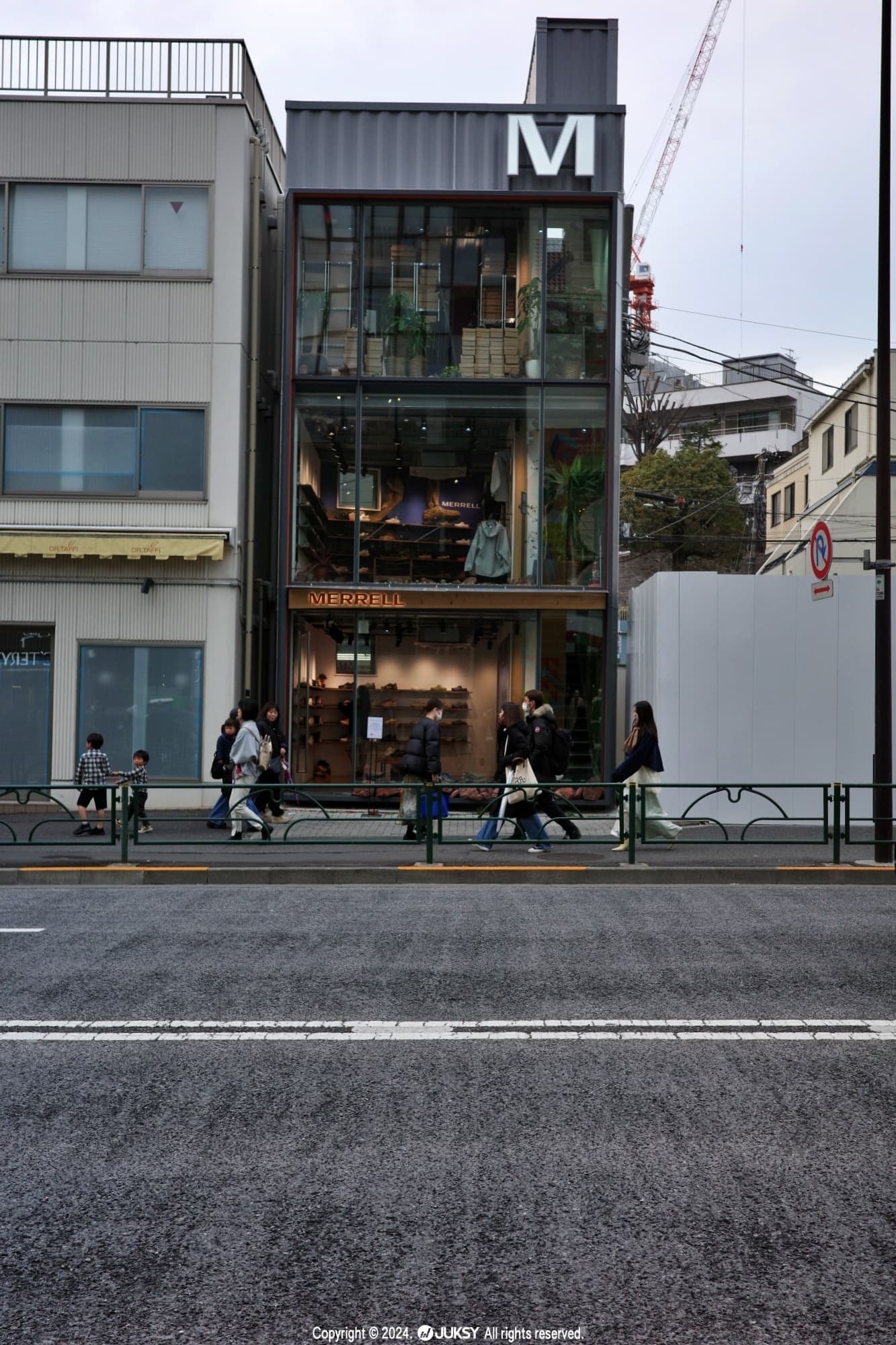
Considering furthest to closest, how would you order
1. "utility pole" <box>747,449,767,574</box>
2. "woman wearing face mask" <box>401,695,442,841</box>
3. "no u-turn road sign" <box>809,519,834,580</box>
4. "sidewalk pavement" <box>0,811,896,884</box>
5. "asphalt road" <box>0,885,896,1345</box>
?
1. "utility pole" <box>747,449,767,574</box>
2. "woman wearing face mask" <box>401,695,442,841</box>
3. "no u-turn road sign" <box>809,519,834,580</box>
4. "sidewalk pavement" <box>0,811,896,884</box>
5. "asphalt road" <box>0,885,896,1345</box>

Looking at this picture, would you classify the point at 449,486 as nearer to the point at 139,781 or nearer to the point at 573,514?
the point at 573,514

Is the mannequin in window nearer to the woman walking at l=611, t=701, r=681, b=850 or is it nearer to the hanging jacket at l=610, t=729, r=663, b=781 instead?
the woman walking at l=611, t=701, r=681, b=850

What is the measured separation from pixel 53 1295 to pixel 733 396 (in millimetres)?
82890

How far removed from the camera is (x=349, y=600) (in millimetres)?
19938

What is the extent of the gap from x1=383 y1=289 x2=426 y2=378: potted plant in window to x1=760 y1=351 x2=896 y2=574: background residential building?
9.05 m

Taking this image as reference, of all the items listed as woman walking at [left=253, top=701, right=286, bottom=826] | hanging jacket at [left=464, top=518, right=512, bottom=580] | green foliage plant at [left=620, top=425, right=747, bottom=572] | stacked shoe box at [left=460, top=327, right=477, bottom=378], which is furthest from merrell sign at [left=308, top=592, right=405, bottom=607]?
green foliage plant at [left=620, top=425, right=747, bottom=572]

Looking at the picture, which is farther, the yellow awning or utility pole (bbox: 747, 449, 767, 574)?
utility pole (bbox: 747, 449, 767, 574)

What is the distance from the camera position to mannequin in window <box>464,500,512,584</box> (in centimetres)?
2019

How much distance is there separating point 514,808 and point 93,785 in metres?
4.60

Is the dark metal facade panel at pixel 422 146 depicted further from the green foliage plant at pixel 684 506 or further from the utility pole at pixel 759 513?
the utility pole at pixel 759 513

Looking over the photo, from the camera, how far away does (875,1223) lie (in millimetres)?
4340

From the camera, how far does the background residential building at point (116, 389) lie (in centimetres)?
1980

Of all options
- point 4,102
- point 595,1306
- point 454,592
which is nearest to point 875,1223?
point 595,1306

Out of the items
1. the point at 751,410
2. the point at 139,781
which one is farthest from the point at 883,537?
the point at 751,410
